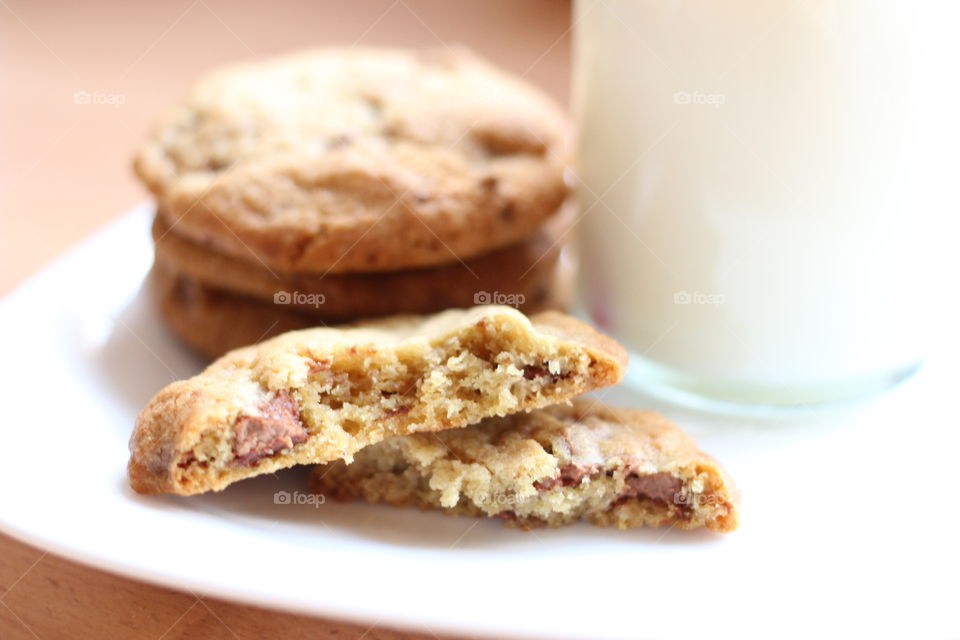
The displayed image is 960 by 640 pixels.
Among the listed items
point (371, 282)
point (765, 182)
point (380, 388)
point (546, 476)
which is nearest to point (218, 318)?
point (371, 282)

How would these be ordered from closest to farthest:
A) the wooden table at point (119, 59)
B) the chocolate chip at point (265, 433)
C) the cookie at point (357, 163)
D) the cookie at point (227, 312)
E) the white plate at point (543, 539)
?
the white plate at point (543, 539) < the chocolate chip at point (265, 433) < the cookie at point (357, 163) < the cookie at point (227, 312) < the wooden table at point (119, 59)

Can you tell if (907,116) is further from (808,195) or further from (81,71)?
(81,71)

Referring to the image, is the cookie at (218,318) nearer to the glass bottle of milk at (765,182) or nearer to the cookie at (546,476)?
the cookie at (546,476)

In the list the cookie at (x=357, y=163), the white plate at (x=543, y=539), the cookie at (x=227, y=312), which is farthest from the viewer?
the cookie at (x=227, y=312)

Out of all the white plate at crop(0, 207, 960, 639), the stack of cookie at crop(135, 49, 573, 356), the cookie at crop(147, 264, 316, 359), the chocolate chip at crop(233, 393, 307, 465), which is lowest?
the white plate at crop(0, 207, 960, 639)

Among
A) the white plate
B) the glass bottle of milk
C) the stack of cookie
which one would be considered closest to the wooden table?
the stack of cookie

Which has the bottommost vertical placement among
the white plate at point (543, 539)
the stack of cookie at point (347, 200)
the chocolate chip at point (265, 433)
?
A: the white plate at point (543, 539)

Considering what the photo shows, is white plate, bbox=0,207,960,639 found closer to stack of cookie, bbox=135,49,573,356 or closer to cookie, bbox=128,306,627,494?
cookie, bbox=128,306,627,494

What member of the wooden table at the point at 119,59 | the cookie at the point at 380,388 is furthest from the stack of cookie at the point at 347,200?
the wooden table at the point at 119,59
